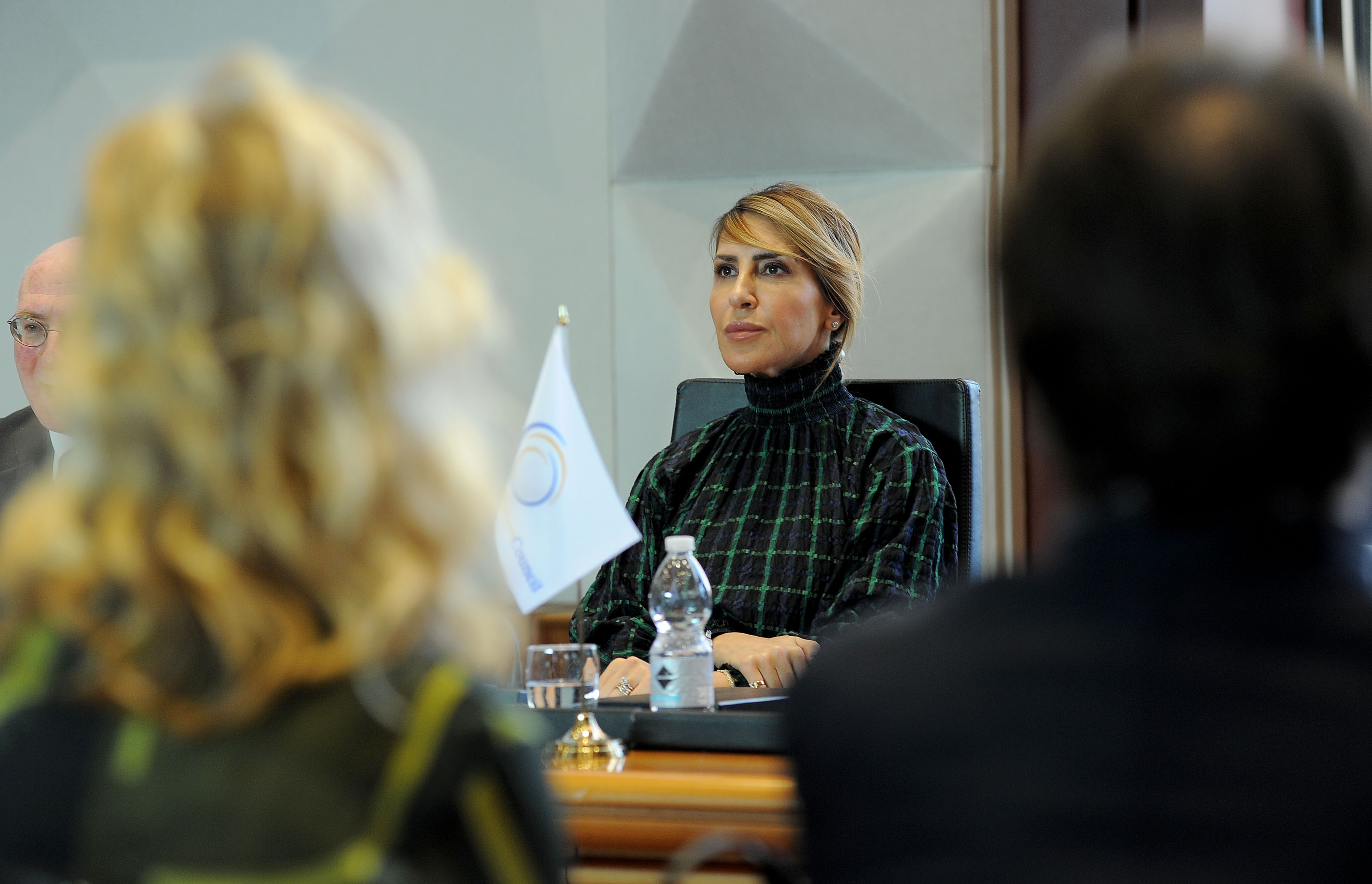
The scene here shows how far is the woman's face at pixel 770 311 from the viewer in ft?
8.64

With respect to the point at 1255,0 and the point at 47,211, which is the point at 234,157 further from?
the point at 47,211

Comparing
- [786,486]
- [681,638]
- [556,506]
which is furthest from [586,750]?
[786,486]

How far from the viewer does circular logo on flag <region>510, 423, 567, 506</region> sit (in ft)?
5.93

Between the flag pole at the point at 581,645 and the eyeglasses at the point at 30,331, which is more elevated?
the eyeglasses at the point at 30,331

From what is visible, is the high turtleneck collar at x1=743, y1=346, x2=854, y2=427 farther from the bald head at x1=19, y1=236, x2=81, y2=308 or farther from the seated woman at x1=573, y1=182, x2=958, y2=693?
the bald head at x1=19, y1=236, x2=81, y2=308

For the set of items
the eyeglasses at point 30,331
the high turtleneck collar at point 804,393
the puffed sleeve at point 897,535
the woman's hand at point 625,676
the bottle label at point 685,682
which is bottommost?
the woman's hand at point 625,676

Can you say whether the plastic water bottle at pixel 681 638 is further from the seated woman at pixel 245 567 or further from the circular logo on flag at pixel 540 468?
the seated woman at pixel 245 567

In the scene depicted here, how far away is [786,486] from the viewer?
2602 mm

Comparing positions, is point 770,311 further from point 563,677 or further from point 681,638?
point 563,677

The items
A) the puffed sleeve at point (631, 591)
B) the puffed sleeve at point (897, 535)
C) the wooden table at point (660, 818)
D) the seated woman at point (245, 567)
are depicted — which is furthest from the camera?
the puffed sleeve at point (631, 591)

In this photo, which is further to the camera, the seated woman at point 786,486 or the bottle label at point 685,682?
the seated woman at point 786,486

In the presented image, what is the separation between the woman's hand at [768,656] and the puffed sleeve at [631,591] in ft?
0.76

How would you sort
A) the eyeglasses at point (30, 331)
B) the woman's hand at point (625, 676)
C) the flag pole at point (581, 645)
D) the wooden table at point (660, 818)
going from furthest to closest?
1. the eyeglasses at point (30, 331)
2. the woman's hand at point (625, 676)
3. the flag pole at point (581, 645)
4. the wooden table at point (660, 818)

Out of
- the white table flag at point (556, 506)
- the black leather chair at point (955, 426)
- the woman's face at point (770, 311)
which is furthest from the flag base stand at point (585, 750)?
the woman's face at point (770, 311)
